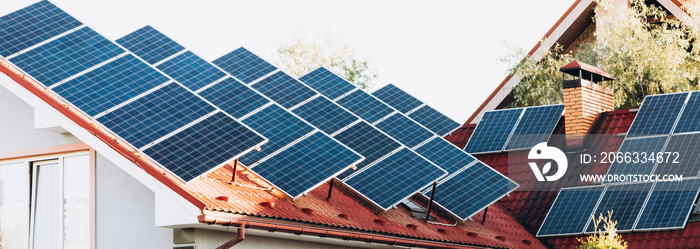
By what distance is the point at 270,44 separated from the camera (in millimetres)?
45781

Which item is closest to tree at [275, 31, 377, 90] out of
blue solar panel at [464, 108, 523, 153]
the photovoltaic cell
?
blue solar panel at [464, 108, 523, 153]

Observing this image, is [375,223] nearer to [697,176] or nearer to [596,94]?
[697,176]

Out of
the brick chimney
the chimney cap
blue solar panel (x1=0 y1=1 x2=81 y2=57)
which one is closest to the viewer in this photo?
blue solar panel (x1=0 y1=1 x2=81 y2=57)

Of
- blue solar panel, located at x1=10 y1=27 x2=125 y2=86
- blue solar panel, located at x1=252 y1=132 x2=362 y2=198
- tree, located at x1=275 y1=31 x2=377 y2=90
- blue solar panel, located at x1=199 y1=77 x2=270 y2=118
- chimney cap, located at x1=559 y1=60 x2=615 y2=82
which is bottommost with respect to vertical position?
tree, located at x1=275 y1=31 x2=377 y2=90

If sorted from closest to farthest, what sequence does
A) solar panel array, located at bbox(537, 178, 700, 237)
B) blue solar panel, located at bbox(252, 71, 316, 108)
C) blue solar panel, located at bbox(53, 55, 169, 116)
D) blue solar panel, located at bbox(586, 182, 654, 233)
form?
blue solar panel, located at bbox(53, 55, 169, 116)
blue solar panel, located at bbox(252, 71, 316, 108)
solar panel array, located at bbox(537, 178, 700, 237)
blue solar panel, located at bbox(586, 182, 654, 233)

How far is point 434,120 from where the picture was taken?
21.1 metres

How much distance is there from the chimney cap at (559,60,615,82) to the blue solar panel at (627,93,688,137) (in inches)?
55.0

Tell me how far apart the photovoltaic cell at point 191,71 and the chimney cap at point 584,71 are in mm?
8847

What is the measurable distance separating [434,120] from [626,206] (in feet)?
15.8

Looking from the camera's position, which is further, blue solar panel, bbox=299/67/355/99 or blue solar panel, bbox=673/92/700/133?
blue solar panel, bbox=299/67/355/99

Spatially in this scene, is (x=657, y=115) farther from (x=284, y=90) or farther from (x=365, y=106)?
(x=284, y=90)

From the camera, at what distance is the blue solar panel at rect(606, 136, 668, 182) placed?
1895 centimetres

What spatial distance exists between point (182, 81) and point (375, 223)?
4004 mm

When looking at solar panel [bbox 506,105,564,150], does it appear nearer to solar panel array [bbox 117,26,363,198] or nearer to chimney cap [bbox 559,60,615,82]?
chimney cap [bbox 559,60,615,82]
